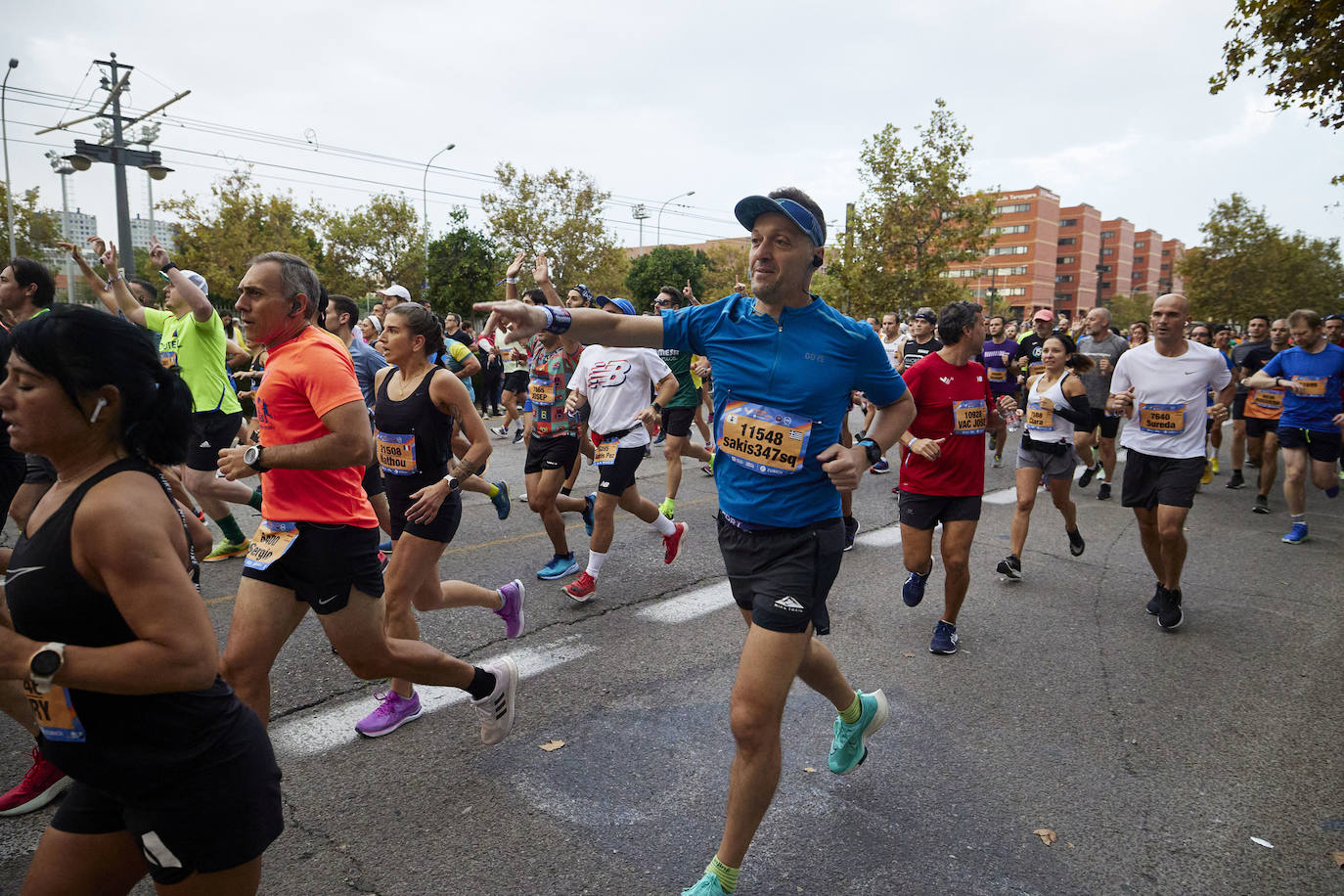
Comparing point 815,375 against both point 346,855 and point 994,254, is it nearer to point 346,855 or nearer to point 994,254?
point 346,855

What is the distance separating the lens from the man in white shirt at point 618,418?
235 inches

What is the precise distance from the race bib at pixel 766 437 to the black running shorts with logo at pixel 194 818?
1.74 m

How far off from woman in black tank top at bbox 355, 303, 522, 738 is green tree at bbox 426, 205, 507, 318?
1414 inches

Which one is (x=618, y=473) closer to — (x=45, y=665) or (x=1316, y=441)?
(x=45, y=665)

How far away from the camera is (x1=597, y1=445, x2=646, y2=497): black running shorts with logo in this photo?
5.99m

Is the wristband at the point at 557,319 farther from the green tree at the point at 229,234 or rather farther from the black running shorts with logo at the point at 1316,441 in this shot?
the green tree at the point at 229,234

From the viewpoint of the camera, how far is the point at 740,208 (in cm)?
285

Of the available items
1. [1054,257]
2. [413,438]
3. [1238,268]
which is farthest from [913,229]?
[1054,257]

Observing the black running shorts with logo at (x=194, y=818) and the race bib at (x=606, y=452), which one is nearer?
the black running shorts with logo at (x=194, y=818)

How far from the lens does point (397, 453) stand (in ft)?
13.8

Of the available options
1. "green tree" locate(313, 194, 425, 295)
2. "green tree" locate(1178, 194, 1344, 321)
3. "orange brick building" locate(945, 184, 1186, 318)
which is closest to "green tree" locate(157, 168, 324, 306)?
"green tree" locate(313, 194, 425, 295)

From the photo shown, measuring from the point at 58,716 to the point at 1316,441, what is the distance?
10.3 m

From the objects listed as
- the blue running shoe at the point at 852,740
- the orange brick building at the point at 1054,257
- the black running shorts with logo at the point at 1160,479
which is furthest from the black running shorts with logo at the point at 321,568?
the orange brick building at the point at 1054,257

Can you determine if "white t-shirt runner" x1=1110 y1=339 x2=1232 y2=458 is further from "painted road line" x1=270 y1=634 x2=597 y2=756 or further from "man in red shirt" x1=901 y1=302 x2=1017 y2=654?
"painted road line" x1=270 y1=634 x2=597 y2=756
